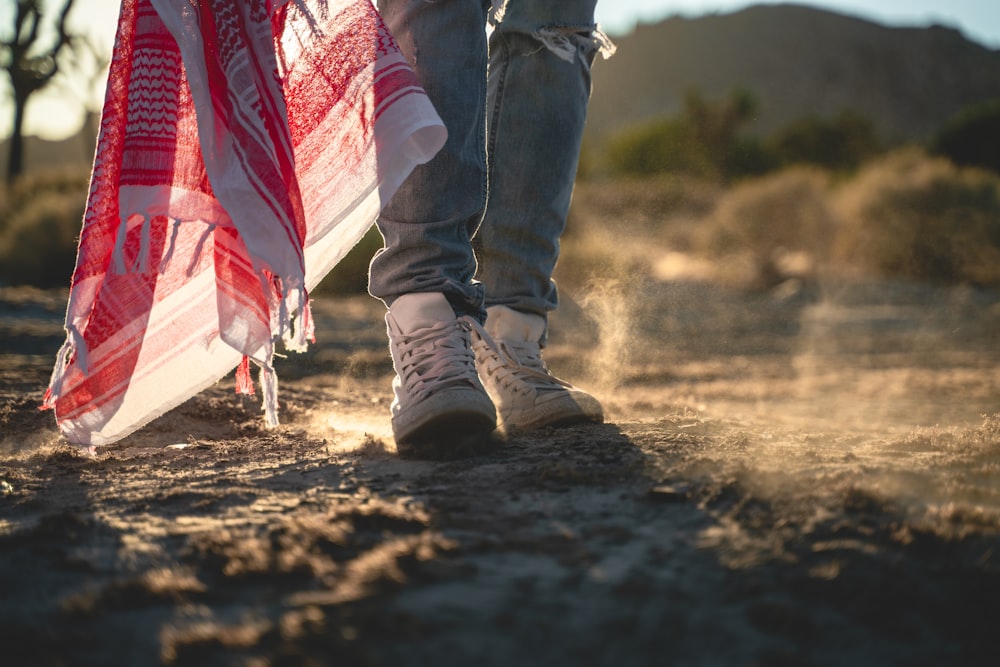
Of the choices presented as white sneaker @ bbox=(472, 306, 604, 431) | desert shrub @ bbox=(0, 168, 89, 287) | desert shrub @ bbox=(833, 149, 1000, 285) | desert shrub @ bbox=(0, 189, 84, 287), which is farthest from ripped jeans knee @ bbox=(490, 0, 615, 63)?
desert shrub @ bbox=(833, 149, 1000, 285)

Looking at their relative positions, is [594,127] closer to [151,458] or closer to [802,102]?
[802,102]

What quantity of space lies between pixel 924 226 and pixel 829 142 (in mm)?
22058

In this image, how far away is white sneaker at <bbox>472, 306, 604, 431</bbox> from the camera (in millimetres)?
1505

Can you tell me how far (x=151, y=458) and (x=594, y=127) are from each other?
177 ft

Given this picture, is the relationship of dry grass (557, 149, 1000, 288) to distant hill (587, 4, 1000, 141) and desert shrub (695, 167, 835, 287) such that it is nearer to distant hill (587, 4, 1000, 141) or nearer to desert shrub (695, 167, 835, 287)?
desert shrub (695, 167, 835, 287)

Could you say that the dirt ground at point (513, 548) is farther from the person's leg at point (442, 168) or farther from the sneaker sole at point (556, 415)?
the person's leg at point (442, 168)

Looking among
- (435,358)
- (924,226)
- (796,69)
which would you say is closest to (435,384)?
(435,358)

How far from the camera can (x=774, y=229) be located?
35.3ft

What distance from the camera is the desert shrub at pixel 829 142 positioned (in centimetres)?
2950

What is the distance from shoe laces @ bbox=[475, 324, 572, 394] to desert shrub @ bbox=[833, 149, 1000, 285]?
8981 mm

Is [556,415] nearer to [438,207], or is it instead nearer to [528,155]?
[438,207]

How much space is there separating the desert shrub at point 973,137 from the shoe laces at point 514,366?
2338 cm

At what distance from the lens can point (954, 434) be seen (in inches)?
54.7

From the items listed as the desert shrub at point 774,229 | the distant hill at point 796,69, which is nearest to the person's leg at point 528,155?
the desert shrub at point 774,229
